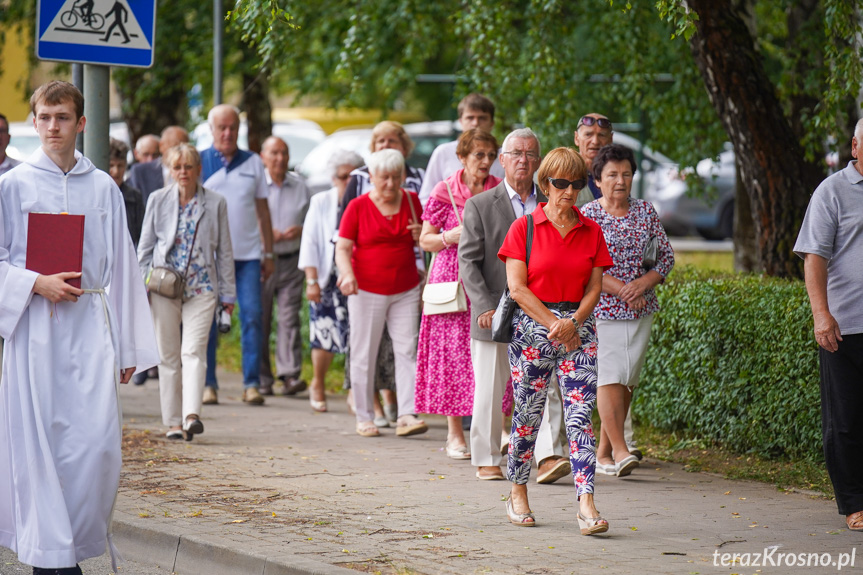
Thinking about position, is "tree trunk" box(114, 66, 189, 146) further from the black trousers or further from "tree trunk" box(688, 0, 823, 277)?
the black trousers

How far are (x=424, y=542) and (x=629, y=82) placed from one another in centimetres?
696

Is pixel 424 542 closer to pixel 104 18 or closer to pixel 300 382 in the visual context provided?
pixel 104 18

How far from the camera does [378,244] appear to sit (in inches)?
342

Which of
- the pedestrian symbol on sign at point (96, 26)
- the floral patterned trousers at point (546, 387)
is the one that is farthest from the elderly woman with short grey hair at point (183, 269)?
the floral patterned trousers at point (546, 387)

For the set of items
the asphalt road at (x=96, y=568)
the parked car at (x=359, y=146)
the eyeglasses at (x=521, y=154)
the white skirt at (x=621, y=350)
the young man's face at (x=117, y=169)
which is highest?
the parked car at (x=359, y=146)

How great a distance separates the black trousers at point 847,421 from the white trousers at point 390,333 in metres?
3.34

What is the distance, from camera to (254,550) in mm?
5465

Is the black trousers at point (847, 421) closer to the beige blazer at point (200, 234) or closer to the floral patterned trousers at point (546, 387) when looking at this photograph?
the floral patterned trousers at point (546, 387)

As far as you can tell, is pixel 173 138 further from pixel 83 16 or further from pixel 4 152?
pixel 83 16

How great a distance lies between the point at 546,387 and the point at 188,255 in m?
3.57

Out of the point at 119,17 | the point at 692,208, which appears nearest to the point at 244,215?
the point at 119,17

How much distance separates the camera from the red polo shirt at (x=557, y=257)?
19.6 feet

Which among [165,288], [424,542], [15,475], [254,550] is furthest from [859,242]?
[165,288]

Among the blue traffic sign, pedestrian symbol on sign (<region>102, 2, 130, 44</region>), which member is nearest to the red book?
the blue traffic sign
